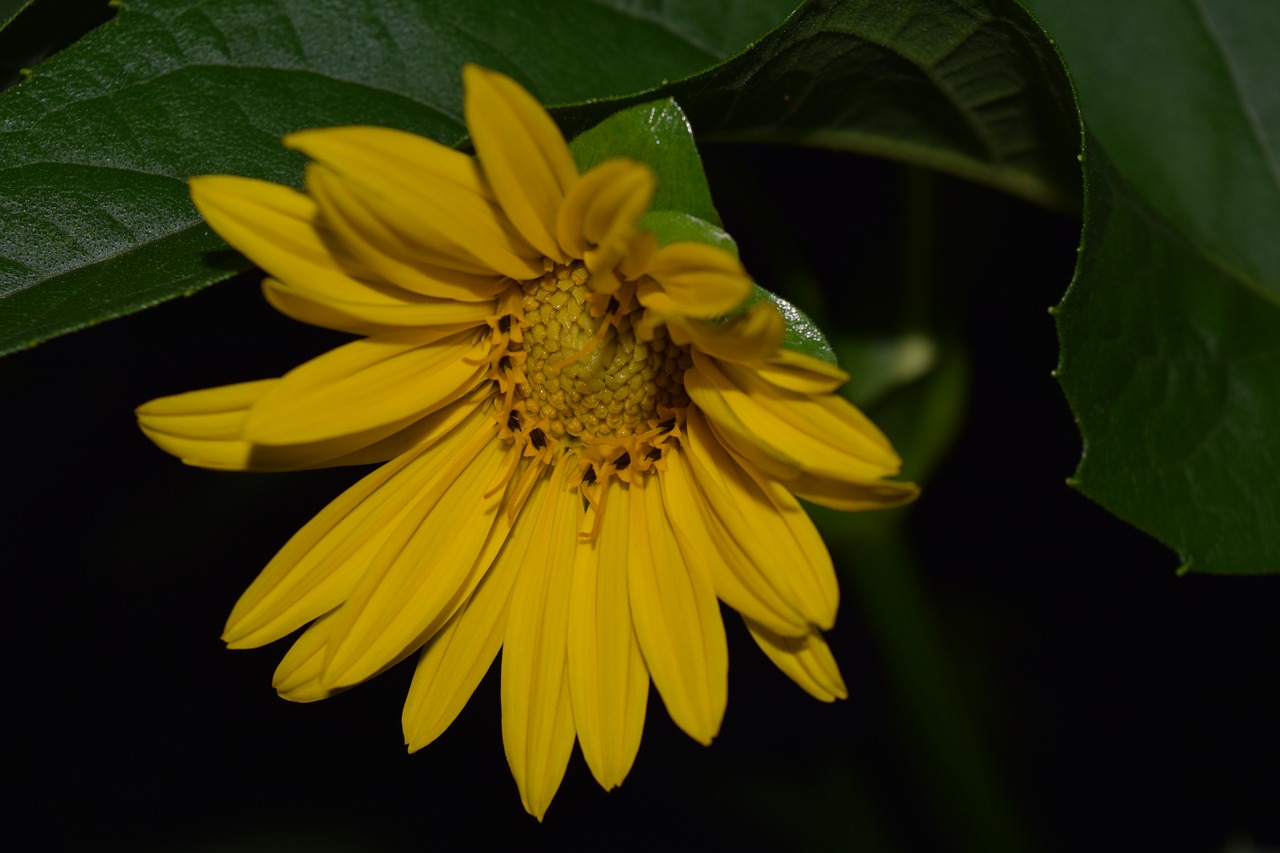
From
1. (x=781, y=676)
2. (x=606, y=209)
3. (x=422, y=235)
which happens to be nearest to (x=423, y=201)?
(x=422, y=235)

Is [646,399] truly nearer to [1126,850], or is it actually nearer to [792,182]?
[792,182]

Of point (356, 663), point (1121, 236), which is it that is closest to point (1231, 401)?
point (1121, 236)

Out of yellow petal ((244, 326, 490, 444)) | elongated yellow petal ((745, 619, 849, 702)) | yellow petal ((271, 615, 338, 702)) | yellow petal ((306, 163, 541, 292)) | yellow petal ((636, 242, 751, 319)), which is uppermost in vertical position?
yellow petal ((306, 163, 541, 292))

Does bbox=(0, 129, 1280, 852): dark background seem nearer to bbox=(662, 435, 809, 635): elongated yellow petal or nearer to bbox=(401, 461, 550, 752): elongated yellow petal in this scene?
bbox=(662, 435, 809, 635): elongated yellow petal

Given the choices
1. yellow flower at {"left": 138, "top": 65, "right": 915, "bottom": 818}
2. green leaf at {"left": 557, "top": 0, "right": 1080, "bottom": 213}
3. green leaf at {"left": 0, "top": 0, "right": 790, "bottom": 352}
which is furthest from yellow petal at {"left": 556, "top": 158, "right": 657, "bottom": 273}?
green leaf at {"left": 0, "top": 0, "right": 790, "bottom": 352}

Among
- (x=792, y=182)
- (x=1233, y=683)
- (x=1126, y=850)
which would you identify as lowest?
(x=1126, y=850)

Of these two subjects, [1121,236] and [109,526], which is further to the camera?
[109,526]
